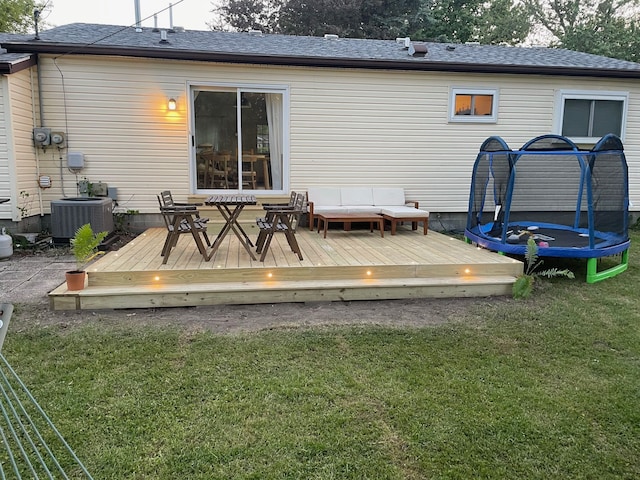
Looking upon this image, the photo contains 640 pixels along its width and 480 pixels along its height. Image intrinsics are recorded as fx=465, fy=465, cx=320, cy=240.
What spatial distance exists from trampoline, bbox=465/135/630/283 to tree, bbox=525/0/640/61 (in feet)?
41.2

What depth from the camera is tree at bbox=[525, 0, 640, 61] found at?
16.9 m

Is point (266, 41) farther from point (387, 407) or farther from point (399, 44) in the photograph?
point (387, 407)

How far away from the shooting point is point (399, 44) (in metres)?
9.47

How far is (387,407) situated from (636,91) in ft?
28.5

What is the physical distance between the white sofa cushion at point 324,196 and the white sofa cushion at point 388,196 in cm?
64

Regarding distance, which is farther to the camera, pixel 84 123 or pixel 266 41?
pixel 266 41

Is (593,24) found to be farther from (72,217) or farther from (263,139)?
(72,217)

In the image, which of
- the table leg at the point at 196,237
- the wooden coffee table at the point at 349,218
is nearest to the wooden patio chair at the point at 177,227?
the table leg at the point at 196,237

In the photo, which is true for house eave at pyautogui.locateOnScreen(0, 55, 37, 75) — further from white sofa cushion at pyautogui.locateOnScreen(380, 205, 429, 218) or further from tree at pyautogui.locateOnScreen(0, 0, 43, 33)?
tree at pyautogui.locateOnScreen(0, 0, 43, 33)

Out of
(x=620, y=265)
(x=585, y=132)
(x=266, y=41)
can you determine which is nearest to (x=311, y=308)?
(x=620, y=265)

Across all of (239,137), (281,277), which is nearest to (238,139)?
(239,137)

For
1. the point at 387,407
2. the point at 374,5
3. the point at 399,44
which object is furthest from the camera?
the point at 374,5

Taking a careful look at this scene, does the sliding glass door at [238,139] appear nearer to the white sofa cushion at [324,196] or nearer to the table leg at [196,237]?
the white sofa cushion at [324,196]

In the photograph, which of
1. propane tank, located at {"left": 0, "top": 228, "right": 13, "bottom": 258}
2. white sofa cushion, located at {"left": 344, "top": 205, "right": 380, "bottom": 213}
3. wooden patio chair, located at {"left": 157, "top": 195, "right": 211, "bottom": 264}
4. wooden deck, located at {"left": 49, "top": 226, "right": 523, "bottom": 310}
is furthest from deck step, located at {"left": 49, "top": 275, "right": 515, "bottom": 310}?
white sofa cushion, located at {"left": 344, "top": 205, "right": 380, "bottom": 213}
